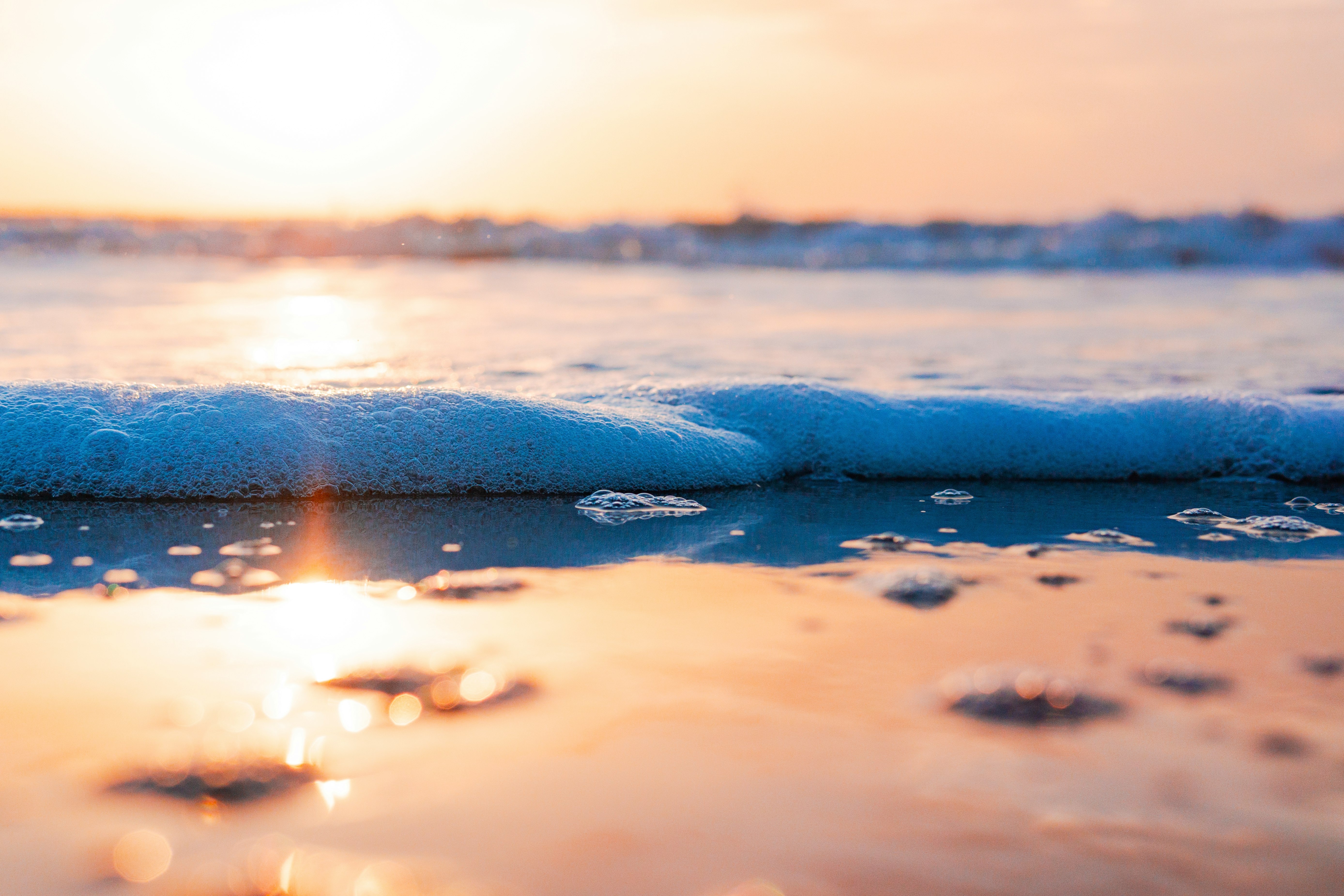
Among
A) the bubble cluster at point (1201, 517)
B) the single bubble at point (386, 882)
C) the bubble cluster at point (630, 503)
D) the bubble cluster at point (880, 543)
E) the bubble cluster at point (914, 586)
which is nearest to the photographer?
the single bubble at point (386, 882)

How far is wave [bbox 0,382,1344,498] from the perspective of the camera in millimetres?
2891

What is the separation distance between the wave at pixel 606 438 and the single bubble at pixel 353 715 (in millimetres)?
1525

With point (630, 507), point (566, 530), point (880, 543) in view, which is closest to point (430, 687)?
point (566, 530)

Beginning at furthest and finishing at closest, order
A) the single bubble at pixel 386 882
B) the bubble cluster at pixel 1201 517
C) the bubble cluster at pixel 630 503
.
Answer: the bubble cluster at pixel 630 503, the bubble cluster at pixel 1201 517, the single bubble at pixel 386 882

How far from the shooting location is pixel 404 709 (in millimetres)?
1455

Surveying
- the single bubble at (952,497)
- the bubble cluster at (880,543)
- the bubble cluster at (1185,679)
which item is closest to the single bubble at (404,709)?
the bubble cluster at (1185,679)

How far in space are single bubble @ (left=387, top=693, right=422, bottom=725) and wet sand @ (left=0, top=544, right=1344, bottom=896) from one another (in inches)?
0.6

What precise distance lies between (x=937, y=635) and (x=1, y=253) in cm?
1848

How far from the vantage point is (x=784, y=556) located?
233cm

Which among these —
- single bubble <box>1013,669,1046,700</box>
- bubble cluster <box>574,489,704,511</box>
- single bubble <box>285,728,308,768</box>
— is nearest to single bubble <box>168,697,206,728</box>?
single bubble <box>285,728,308,768</box>

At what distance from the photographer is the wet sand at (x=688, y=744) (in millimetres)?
1103

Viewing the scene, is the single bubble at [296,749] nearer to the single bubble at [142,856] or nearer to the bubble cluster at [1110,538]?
the single bubble at [142,856]

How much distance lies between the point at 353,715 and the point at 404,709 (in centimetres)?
7

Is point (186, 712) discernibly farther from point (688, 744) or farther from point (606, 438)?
point (606, 438)
